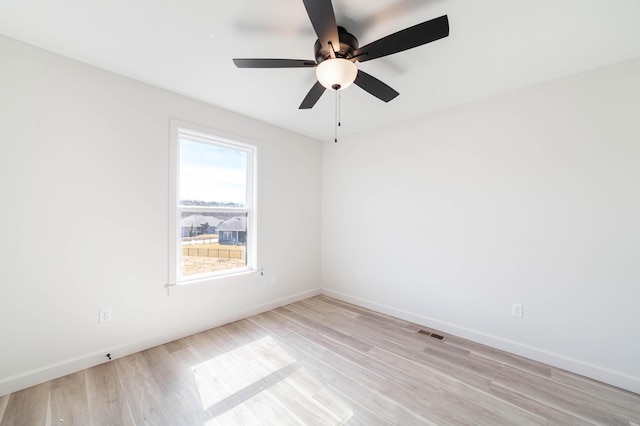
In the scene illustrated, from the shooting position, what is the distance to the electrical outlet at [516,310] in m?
2.42

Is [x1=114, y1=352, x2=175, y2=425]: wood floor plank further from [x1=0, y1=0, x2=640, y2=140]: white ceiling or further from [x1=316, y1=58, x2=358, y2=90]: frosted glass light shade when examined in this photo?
[x1=0, y1=0, x2=640, y2=140]: white ceiling

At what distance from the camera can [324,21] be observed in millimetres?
1342

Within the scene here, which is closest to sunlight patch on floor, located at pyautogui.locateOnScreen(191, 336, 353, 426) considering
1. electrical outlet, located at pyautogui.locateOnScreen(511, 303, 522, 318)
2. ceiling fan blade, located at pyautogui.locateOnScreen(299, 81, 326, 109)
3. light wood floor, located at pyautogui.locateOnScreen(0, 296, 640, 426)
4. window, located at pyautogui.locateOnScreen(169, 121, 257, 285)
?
light wood floor, located at pyautogui.locateOnScreen(0, 296, 640, 426)

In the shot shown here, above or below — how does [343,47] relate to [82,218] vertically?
above

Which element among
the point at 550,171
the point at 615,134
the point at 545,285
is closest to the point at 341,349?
the point at 545,285

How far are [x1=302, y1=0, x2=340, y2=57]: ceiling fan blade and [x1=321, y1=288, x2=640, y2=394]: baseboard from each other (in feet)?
9.70

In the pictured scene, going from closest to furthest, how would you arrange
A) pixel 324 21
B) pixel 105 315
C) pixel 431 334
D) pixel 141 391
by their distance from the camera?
1. pixel 324 21
2. pixel 141 391
3. pixel 105 315
4. pixel 431 334

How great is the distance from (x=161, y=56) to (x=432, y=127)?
9.15 feet

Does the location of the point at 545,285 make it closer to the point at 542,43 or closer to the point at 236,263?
the point at 542,43

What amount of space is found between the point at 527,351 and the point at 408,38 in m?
2.86

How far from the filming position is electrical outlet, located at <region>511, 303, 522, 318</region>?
242 centimetres

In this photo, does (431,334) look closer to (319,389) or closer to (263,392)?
(319,389)

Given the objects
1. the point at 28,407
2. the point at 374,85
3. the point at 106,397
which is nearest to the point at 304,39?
the point at 374,85

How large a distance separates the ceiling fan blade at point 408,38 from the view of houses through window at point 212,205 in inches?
81.7
